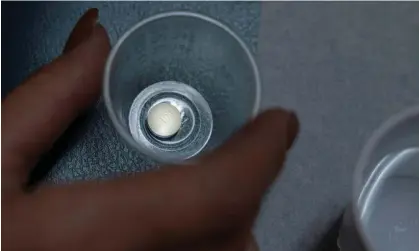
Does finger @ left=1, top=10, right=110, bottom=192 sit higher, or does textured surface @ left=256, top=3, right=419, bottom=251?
finger @ left=1, top=10, right=110, bottom=192

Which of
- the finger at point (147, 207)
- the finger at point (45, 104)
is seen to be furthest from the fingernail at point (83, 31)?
the finger at point (147, 207)

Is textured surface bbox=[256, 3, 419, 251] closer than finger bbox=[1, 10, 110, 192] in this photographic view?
No

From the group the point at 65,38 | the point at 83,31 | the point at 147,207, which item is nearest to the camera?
the point at 147,207

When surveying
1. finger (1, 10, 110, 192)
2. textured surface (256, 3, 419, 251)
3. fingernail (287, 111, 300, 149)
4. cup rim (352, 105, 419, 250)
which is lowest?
textured surface (256, 3, 419, 251)

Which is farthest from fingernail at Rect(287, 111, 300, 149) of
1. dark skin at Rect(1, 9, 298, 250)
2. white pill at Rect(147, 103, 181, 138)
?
white pill at Rect(147, 103, 181, 138)

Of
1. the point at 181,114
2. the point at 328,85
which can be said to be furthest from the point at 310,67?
the point at 181,114

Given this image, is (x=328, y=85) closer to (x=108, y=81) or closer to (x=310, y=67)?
(x=310, y=67)

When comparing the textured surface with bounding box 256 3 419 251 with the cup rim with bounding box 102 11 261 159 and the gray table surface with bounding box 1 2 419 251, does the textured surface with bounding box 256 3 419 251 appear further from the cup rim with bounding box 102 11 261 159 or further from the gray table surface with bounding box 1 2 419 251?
the cup rim with bounding box 102 11 261 159
